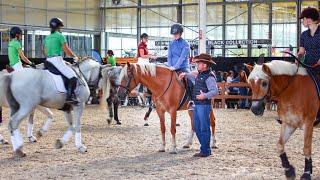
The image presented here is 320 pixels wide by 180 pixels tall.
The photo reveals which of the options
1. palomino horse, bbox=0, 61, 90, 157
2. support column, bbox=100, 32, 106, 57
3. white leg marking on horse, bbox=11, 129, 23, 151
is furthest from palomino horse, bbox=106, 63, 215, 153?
support column, bbox=100, 32, 106, 57

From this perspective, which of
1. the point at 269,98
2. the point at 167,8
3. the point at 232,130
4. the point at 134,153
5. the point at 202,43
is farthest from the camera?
the point at 167,8

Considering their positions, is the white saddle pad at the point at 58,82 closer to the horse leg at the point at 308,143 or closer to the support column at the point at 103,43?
the horse leg at the point at 308,143

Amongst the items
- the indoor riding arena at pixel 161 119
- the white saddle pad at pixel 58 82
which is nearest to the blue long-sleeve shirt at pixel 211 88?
the indoor riding arena at pixel 161 119

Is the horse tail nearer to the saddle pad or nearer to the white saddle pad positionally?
the white saddle pad

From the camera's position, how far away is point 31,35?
102 ft

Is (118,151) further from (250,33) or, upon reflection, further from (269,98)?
(250,33)

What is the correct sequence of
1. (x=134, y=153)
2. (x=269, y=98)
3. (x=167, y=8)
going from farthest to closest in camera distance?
1. (x=167, y=8)
2. (x=134, y=153)
3. (x=269, y=98)

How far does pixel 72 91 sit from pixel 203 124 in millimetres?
2391

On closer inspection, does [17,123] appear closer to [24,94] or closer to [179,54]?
[24,94]

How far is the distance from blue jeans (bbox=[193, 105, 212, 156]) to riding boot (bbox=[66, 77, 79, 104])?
2165mm

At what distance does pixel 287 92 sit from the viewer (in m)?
7.01

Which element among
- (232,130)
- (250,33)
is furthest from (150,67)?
(250,33)

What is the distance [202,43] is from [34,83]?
1191cm

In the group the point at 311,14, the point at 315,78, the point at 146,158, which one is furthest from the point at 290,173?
the point at 146,158
